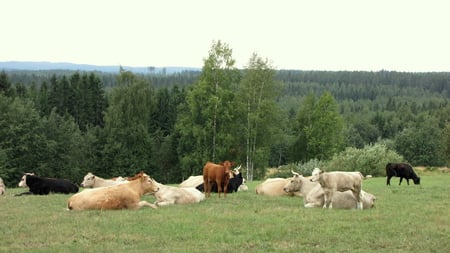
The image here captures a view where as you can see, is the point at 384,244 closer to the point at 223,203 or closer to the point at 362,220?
the point at 362,220

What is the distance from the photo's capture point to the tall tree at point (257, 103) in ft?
172

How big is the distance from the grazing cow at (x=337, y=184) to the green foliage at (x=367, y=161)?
33573 millimetres

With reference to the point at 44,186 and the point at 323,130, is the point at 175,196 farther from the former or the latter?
the point at 323,130

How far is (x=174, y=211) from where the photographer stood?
1545 cm

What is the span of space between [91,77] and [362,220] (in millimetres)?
75225

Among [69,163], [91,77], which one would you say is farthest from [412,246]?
[91,77]

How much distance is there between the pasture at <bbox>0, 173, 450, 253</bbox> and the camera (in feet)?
35.2

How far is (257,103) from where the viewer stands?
174ft

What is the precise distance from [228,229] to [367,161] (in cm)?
3918

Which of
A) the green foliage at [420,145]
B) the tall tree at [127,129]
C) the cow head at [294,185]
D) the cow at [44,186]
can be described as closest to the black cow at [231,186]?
the cow head at [294,185]

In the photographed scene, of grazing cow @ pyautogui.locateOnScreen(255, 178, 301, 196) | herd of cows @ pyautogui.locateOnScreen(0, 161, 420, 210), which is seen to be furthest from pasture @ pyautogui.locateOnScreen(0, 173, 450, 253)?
grazing cow @ pyautogui.locateOnScreen(255, 178, 301, 196)

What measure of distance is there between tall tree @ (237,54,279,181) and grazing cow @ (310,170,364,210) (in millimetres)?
35480

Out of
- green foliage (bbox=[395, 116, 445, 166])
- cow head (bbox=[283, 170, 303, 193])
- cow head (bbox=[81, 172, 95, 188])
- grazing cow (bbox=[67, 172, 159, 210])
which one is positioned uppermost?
grazing cow (bbox=[67, 172, 159, 210])

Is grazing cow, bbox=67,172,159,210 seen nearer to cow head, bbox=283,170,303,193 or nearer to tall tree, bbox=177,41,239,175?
cow head, bbox=283,170,303,193
